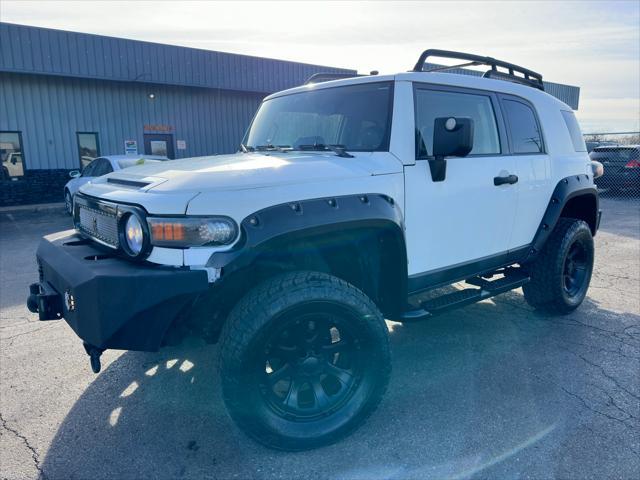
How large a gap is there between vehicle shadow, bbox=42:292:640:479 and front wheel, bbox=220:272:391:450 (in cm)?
18

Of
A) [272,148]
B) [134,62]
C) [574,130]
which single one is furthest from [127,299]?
[134,62]

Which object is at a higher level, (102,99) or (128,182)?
(102,99)

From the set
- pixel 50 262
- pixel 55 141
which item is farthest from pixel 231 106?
pixel 50 262

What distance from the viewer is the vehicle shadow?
237 centimetres

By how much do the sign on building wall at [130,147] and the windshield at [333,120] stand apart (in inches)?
519

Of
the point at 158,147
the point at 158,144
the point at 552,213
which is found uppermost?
the point at 552,213

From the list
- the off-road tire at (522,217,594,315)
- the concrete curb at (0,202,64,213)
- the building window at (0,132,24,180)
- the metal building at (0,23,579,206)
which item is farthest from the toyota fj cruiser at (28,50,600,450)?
the building window at (0,132,24,180)

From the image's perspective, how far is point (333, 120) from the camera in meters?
3.15

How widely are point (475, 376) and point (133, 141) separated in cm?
1489

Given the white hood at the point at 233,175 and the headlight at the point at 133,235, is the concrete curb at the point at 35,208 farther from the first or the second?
the headlight at the point at 133,235

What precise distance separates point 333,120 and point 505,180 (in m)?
1.40

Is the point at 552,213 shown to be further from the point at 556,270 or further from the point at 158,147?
the point at 158,147

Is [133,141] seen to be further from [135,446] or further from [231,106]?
[135,446]

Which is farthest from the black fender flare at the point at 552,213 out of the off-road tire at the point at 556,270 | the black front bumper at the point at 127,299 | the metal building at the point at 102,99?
the metal building at the point at 102,99
